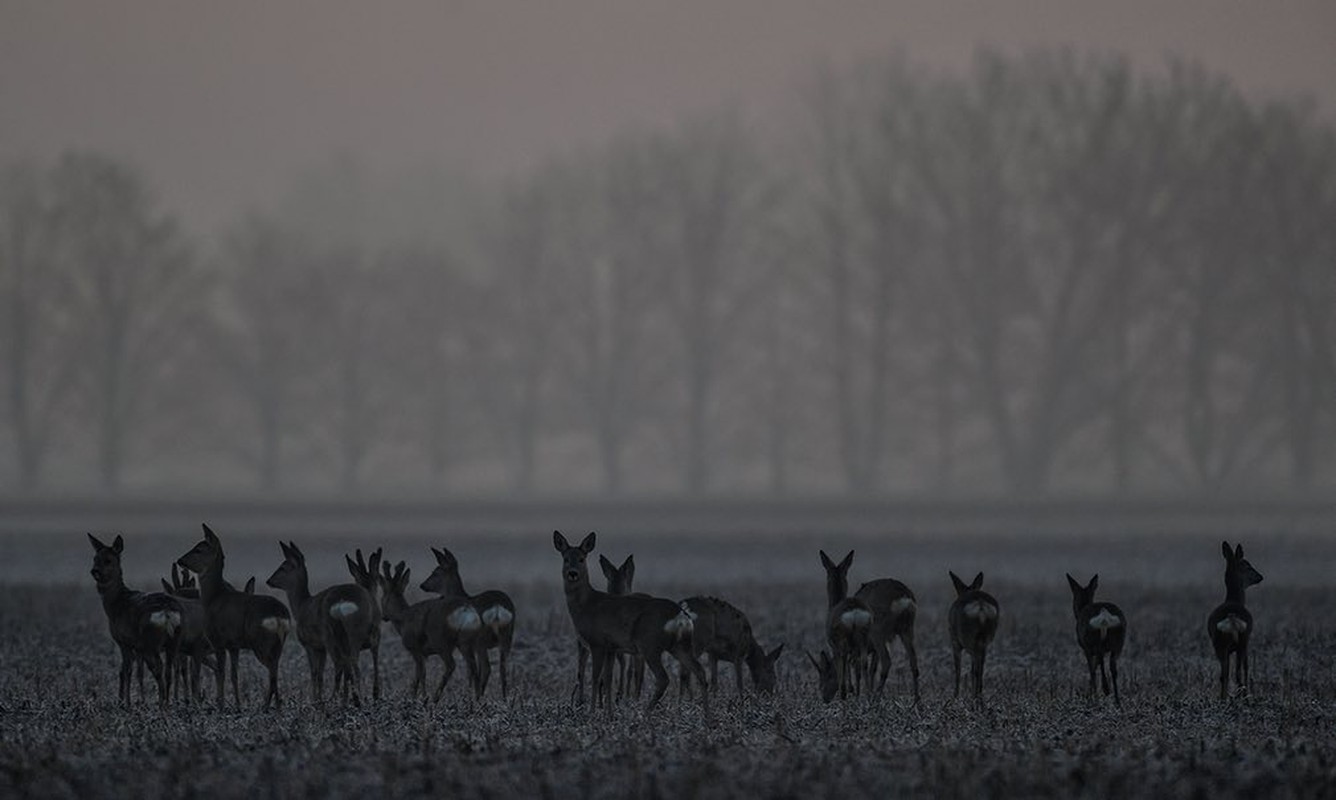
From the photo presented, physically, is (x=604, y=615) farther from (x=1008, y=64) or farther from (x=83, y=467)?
(x=83, y=467)

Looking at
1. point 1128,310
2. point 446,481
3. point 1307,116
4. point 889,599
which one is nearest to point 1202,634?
point 889,599

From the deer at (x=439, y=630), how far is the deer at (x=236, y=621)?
1376 millimetres

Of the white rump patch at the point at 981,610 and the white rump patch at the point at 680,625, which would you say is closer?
the white rump patch at the point at 680,625

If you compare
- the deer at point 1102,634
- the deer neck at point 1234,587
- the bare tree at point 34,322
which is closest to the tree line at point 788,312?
the bare tree at point 34,322

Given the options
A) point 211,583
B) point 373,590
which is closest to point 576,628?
point 373,590

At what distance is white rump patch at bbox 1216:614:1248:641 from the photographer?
714 inches

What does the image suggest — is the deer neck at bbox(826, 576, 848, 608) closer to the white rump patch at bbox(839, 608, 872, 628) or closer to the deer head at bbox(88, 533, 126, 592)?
the white rump patch at bbox(839, 608, 872, 628)

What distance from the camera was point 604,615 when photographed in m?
18.3

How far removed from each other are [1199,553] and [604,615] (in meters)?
24.4

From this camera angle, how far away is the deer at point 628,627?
17719mm

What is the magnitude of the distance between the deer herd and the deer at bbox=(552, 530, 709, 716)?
0.01m

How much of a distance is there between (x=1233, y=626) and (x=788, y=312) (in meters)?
59.0

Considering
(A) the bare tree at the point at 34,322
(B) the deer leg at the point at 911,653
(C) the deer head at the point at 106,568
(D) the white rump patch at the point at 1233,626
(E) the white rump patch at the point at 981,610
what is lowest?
(B) the deer leg at the point at 911,653

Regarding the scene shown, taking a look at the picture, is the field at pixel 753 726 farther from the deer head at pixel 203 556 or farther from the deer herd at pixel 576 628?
the deer head at pixel 203 556
